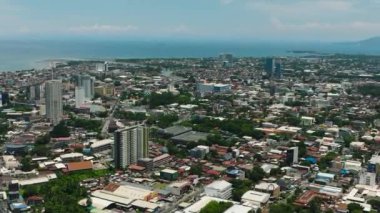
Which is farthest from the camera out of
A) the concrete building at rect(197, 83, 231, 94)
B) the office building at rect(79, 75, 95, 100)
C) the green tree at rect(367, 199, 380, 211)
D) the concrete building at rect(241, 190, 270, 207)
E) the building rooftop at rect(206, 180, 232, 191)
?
the concrete building at rect(197, 83, 231, 94)

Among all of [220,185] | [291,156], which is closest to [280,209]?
[220,185]

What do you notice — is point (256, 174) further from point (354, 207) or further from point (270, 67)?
point (270, 67)

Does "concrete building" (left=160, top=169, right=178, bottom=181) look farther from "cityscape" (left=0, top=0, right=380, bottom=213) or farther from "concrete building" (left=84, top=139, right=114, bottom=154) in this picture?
"concrete building" (left=84, top=139, right=114, bottom=154)

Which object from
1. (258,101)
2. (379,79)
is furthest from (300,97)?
(379,79)

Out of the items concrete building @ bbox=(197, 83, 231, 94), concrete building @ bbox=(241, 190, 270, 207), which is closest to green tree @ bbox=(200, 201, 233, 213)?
concrete building @ bbox=(241, 190, 270, 207)

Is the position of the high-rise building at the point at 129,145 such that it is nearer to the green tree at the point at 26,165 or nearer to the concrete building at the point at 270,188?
the green tree at the point at 26,165

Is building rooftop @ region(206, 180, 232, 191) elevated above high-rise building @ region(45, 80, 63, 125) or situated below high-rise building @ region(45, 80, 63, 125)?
below

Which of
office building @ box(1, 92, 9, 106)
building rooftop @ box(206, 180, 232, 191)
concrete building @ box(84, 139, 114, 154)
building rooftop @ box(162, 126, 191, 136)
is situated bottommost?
building rooftop @ box(206, 180, 232, 191)
